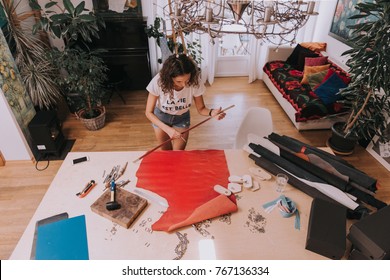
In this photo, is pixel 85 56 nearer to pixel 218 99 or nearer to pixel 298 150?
pixel 218 99

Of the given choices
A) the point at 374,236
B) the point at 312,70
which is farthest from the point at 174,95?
the point at 312,70

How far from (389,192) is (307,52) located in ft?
8.14

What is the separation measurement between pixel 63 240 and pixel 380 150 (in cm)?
327

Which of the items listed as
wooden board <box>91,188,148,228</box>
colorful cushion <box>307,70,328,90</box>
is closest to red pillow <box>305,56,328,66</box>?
colorful cushion <box>307,70,328,90</box>

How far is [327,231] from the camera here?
1.23 metres

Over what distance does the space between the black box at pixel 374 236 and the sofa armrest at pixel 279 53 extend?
12.0 ft

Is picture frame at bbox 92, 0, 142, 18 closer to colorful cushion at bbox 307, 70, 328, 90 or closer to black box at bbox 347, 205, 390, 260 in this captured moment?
colorful cushion at bbox 307, 70, 328, 90

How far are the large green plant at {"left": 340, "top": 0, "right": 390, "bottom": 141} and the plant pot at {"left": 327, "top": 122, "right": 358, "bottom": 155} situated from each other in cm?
7

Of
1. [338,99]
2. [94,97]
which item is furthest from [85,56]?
[338,99]

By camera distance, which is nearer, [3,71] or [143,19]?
[3,71]

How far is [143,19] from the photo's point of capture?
3980 millimetres

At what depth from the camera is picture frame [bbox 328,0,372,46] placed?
3613 mm

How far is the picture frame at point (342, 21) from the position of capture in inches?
142

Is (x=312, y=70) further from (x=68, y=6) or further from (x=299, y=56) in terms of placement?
(x=68, y=6)
